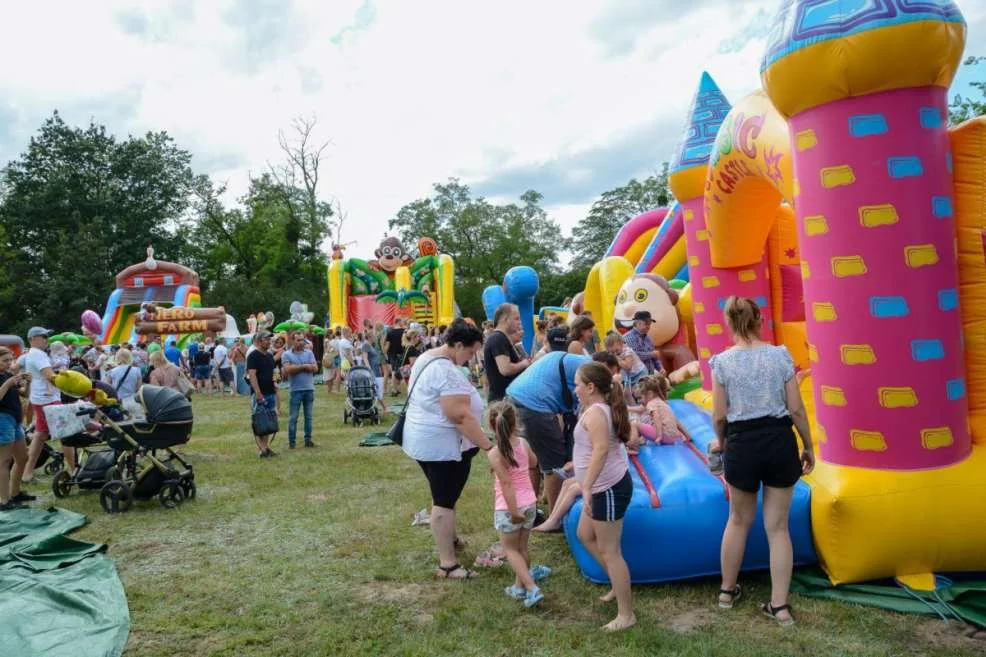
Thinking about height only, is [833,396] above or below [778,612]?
above

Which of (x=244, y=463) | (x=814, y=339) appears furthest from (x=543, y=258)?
(x=814, y=339)

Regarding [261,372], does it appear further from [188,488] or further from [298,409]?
[188,488]

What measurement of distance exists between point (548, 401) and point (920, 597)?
2236 mm

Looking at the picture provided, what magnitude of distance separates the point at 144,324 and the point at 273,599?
19.8m

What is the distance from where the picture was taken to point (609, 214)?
159 feet

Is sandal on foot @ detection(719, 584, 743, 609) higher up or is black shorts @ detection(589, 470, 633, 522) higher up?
black shorts @ detection(589, 470, 633, 522)

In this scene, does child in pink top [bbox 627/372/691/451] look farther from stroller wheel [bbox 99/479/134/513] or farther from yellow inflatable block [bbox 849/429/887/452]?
stroller wheel [bbox 99/479/134/513]

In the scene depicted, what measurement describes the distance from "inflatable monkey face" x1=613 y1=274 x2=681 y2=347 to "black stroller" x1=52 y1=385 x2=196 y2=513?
472 centimetres

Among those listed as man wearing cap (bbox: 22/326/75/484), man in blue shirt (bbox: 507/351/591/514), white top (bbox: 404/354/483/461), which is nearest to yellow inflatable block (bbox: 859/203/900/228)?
man in blue shirt (bbox: 507/351/591/514)

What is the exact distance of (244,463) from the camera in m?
8.11

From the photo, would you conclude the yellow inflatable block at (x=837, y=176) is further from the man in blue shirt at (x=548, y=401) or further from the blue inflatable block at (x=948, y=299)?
the man in blue shirt at (x=548, y=401)

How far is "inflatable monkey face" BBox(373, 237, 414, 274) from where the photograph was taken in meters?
21.8

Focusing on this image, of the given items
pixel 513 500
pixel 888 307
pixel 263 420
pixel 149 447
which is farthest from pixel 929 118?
pixel 263 420

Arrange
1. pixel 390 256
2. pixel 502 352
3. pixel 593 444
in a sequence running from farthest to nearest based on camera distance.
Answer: pixel 390 256 < pixel 502 352 < pixel 593 444
